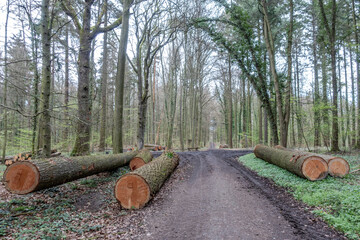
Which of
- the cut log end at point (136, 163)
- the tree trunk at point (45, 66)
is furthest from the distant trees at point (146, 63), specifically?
the cut log end at point (136, 163)

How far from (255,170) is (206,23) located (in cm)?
1020

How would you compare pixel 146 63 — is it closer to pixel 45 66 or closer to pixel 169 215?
pixel 45 66

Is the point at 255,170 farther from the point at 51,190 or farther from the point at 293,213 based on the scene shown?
the point at 51,190

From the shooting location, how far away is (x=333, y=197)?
4.27 m

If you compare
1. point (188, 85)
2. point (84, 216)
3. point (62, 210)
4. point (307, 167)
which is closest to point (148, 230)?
point (84, 216)

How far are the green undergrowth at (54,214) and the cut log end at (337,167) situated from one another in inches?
240

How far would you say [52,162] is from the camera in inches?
178

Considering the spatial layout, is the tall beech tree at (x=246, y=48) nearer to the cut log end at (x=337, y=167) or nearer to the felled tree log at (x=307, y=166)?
the felled tree log at (x=307, y=166)

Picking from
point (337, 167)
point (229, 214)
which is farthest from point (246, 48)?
point (229, 214)

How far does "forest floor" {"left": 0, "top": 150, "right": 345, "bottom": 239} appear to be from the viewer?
3.29 m

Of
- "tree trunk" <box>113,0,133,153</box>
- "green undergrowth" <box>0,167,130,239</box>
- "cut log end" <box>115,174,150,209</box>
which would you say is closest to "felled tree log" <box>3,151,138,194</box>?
"green undergrowth" <box>0,167,130,239</box>

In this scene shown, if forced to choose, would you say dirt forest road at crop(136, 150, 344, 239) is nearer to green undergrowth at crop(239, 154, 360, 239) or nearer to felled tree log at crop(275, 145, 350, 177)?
green undergrowth at crop(239, 154, 360, 239)

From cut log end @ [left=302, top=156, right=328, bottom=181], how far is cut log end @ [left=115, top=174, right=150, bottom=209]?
4.68 meters

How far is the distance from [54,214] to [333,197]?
5.88m
